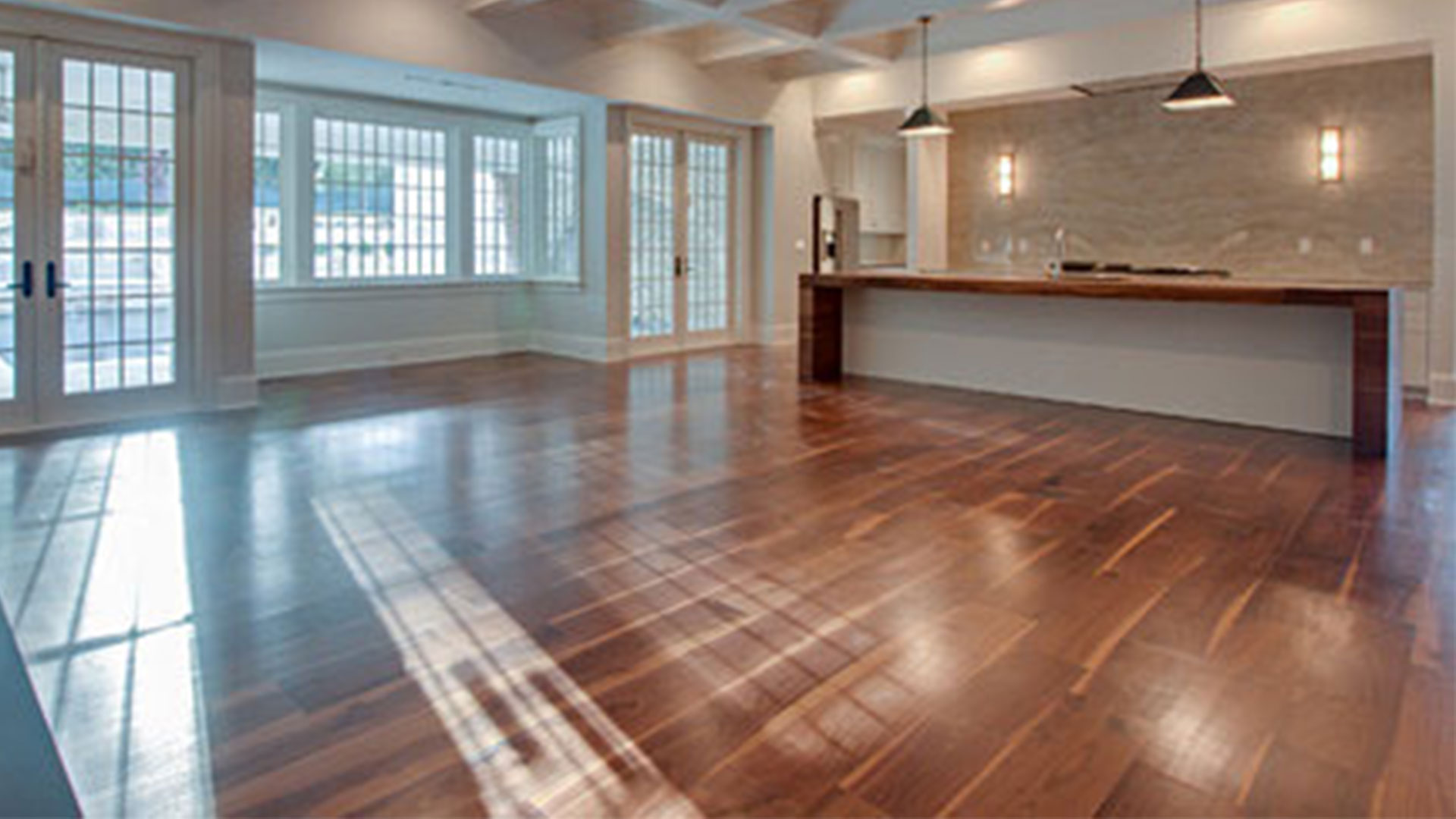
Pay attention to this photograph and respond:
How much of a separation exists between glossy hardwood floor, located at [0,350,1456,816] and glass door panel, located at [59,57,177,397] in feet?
3.25

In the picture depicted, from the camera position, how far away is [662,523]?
3.85 metres

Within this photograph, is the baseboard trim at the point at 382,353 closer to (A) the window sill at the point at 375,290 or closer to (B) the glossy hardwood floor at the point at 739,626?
(A) the window sill at the point at 375,290

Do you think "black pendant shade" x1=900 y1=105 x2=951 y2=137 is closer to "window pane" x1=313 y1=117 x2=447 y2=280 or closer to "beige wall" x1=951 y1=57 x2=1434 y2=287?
"beige wall" x1=951 y1=57 x2=1434 y2=287

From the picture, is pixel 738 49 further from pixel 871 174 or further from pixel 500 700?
pixel 500 700

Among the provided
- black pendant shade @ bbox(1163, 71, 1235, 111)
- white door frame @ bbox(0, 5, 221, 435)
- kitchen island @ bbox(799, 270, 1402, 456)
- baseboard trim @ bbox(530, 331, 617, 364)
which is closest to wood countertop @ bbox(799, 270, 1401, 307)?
kitchen island @ bbox(799, 270, 1402, 456)

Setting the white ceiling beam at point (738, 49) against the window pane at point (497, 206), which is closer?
the white ceiling beam at point (738, 49)

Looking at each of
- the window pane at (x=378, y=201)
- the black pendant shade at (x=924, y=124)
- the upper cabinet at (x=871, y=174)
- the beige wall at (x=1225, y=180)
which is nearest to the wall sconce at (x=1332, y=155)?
the beige wall at (x=1225, y=180)

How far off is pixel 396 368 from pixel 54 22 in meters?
3.69

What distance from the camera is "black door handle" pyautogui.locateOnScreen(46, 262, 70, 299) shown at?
5832 mm

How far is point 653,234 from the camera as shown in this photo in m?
9.79

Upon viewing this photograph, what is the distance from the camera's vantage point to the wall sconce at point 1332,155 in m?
7.84

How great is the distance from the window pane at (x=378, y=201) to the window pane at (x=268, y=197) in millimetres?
304

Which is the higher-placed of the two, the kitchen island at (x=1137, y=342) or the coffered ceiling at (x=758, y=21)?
the coffered ceiling at (x=758, y=21)

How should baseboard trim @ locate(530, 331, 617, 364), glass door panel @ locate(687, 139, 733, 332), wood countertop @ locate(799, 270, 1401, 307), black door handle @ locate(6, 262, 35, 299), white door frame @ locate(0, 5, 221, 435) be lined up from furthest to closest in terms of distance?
1. glass door panel @ locate(687, 139, 733, 332)
2. baseboard trim @ locate(530, 331, 617, 364)
3. white door frame @ locate(0, 5, 221, 435)
4. black door handle @ locate(6, 262, 35, 299)
5. wood countertop @ locate(799, 270, 1401, 307)
